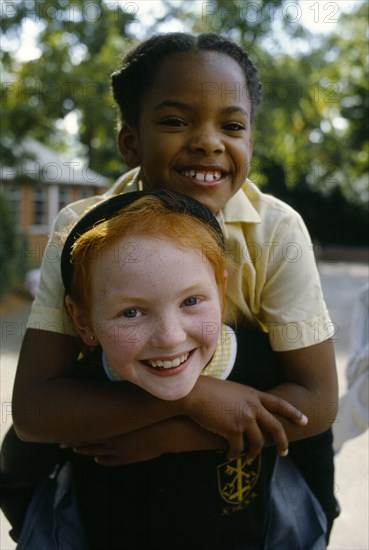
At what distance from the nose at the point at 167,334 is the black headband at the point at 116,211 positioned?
0.28 m

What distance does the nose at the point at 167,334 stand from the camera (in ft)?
4.26

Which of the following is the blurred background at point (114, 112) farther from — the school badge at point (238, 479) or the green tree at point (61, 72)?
the school badge at point (238, 479)

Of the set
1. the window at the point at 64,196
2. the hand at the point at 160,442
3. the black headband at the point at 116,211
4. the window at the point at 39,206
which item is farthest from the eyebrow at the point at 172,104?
the window at the point at 64,196

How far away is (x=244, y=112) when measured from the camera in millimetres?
1702

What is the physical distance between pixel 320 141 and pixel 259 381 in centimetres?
1996

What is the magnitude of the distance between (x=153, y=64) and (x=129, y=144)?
0.89 ft

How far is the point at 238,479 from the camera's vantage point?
5.39ft

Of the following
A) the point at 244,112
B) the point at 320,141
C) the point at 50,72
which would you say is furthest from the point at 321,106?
the point at 244,112

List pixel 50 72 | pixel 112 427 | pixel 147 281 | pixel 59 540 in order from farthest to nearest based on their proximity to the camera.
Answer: pixel 50 72 < pixel 59 540 < pixel 112 427 < pixel 147 281

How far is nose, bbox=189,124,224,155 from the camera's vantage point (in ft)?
5.27

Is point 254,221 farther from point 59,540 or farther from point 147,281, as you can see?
point 59,540

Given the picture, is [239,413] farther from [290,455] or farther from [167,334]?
[290,455]

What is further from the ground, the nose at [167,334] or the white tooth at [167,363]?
the nose at [167,334]

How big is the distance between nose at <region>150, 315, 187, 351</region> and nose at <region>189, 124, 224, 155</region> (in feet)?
1.74
